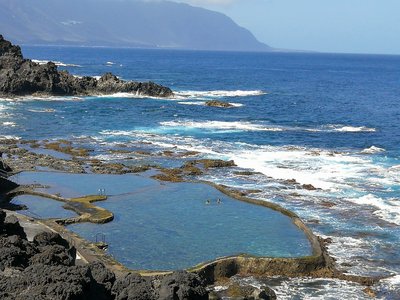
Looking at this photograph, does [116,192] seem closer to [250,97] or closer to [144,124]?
[144,124]

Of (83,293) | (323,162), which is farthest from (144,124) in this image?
(83,293)

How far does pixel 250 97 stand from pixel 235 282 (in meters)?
99.0

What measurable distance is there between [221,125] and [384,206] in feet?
145

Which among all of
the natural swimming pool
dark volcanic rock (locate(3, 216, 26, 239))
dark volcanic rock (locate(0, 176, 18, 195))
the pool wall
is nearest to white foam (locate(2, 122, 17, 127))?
the natural swimming pool

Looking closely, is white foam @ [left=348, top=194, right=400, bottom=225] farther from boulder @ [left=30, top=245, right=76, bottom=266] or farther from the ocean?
boulder @ [left=30, top=245, right=76, bottom=266]

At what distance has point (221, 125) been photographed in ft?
286

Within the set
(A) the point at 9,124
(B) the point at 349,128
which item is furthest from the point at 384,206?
(A) the point at 9,124

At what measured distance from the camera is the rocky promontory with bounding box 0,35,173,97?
4466 inches

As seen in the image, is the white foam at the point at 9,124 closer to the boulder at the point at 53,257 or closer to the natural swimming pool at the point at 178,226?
the natural swimming pool at the point at 178,226

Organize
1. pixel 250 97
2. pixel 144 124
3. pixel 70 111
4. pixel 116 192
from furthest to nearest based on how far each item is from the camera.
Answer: pixel 250 97 < pixel 70 111 < pixel 144 124 < pixel 116 192

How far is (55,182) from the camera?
50688 millimetres

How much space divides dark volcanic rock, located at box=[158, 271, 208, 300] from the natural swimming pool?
9891 mm

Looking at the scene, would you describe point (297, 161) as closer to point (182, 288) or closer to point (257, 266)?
point (257, 266)

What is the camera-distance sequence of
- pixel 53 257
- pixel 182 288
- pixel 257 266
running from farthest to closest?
pixel 257 266
pixel 53 257
pixel 182 288
